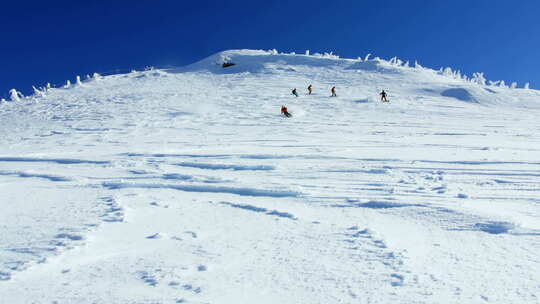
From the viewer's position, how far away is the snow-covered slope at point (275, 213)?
366 cm

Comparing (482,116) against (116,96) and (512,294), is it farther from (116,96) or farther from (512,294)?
(116,96)

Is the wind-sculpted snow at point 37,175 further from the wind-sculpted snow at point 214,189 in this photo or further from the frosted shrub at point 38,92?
the frosted shrub at point 38,92

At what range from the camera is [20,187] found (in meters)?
7.83

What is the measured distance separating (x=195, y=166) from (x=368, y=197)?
442 centimetres

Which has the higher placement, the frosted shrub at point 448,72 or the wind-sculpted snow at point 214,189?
the frosted shrub at point 448,72

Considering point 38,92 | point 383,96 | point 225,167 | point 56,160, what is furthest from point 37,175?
point 38,92

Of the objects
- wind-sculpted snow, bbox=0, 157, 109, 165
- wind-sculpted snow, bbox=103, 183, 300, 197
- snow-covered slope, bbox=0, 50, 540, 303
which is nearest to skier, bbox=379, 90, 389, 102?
snow-covered slope, bbox=0, 50, 540, 303

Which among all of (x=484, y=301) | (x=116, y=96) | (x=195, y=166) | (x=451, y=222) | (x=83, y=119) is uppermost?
(x=116, y=96)

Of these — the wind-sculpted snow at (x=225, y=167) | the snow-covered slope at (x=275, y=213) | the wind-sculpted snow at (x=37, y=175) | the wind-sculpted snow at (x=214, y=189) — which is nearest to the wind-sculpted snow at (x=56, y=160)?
the snow-covered slope at (x=275, y=213)

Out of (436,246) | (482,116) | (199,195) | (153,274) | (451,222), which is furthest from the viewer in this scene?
(482,116)

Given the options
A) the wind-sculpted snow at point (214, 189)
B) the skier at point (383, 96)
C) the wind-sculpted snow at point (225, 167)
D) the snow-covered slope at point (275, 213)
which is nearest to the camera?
the snow-covered slope at point (275, 213)

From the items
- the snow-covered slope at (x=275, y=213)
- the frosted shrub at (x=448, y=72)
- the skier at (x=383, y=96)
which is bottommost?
the snow-covered slope at (x=275, y=213)

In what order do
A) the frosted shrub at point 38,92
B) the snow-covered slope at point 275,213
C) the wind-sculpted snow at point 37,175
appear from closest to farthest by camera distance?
1. the snow-covered slope at point 275,213
2. the wind-sculpted snow at point 37,175
3. the frosted shrub at point 38,92

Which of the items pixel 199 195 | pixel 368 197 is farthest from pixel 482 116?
pixel 199 195
